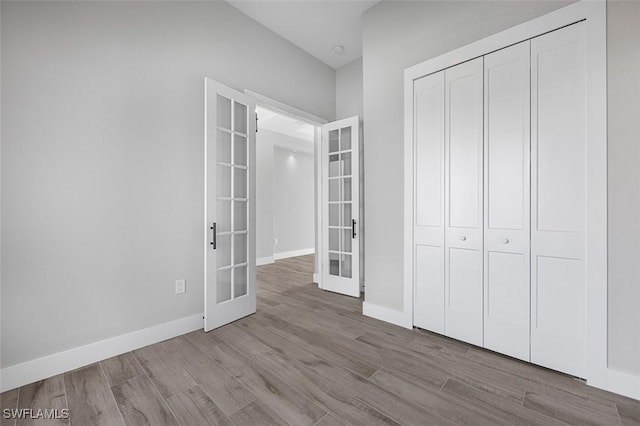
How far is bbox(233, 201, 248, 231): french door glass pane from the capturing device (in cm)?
287

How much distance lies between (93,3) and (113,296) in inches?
87.6

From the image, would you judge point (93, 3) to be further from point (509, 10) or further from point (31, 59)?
point (509, 10)

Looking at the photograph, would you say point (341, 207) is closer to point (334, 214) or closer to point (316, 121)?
point (334, 214)

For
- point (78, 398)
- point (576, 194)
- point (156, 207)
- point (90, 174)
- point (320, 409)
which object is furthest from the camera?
point (156, 207)

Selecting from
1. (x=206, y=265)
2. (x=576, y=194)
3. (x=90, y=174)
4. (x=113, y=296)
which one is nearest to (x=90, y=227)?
(x=90, y=174)

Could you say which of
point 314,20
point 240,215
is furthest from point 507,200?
point 314,20

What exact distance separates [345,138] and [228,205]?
1862 millimetres

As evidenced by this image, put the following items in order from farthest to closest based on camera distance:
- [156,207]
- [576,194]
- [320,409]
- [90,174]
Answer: [156,207] → [90,174] → [576,194] → [320,409]

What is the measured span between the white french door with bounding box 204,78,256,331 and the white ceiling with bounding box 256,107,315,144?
125 inches

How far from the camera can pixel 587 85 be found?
1754mm

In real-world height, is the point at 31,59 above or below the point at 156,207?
above

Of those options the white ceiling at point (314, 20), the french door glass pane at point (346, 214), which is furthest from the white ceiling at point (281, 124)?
the french door glass pane at point (346, 214)

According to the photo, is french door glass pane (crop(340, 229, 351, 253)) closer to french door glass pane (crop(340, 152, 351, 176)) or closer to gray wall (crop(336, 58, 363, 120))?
french door glass pane (crop(340, 152, 351, 176))

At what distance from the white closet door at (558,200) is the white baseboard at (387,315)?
3.16 ft
